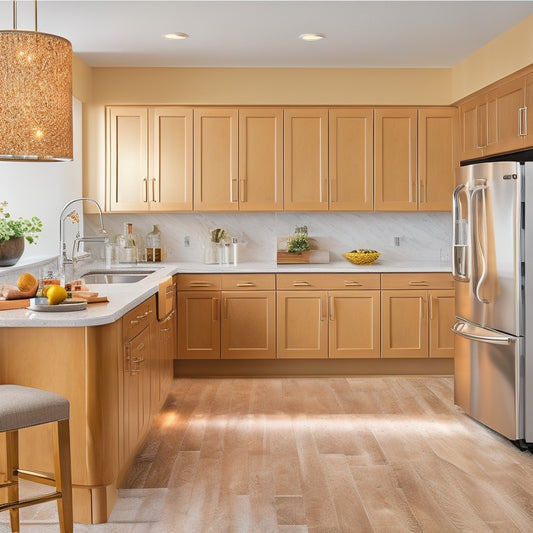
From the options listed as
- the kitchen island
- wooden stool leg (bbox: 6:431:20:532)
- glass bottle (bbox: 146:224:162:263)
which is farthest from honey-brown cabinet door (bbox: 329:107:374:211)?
wooden stool leg (bbox: 6:431:20:532)

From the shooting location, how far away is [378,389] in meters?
5.50

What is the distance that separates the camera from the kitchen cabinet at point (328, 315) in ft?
19.1

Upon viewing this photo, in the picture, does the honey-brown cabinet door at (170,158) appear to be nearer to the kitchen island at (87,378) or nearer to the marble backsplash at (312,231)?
the marble backsplash at (312,231)

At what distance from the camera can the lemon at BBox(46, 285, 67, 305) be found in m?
3.24

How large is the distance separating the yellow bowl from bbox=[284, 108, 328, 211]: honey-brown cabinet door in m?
0.45

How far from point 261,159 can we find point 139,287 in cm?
220

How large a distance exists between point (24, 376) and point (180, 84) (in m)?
3.54

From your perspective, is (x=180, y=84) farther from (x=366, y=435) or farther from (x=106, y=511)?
(x=106, y=511)

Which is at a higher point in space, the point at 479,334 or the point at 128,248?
the point at 128,248

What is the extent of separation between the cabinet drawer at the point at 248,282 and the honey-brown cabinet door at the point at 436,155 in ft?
4.65

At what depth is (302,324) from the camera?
19.2 feet

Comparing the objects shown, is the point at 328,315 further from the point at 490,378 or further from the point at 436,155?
the point at 490,378

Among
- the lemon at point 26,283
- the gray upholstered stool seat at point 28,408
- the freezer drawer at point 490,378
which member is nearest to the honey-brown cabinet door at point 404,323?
the freezer drawer at point 490,378

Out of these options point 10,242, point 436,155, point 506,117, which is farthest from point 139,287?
point 436,155
